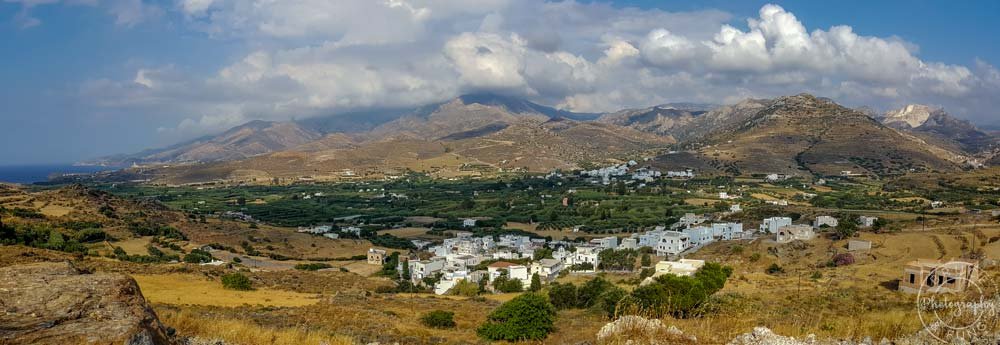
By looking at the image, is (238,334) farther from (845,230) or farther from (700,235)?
(700,235)

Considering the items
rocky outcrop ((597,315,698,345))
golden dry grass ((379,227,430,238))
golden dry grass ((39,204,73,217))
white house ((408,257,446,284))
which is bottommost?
golden dry grass ((379,227,430,238))

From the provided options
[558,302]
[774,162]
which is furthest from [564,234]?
[774,162]

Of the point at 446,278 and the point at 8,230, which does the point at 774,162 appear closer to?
the point at 446,278

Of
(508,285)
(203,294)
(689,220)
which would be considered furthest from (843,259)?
(203,294)

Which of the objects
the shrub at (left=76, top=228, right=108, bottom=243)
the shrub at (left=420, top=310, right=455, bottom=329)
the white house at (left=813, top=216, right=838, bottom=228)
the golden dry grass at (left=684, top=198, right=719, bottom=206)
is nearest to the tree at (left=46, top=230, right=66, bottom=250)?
the shrub at (left=76, top=228, right=108, bottom=243)

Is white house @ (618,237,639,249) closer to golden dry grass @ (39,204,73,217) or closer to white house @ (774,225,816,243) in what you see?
Answer: white house @ (774,225,816,243)

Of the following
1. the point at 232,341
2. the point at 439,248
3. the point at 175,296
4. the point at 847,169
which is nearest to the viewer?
the point at 232,341
